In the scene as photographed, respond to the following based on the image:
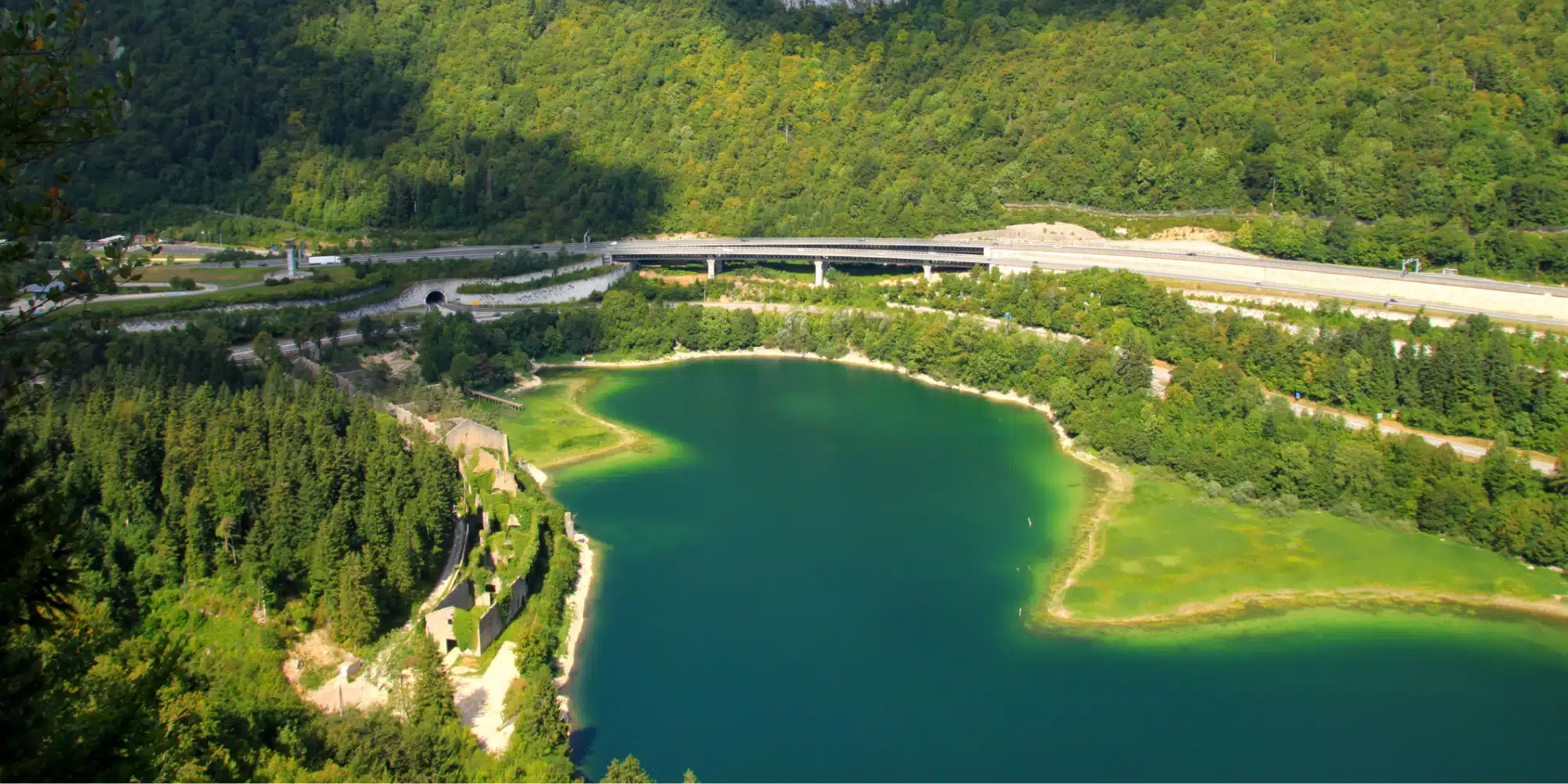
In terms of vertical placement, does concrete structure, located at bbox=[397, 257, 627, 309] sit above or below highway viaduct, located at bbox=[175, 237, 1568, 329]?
below

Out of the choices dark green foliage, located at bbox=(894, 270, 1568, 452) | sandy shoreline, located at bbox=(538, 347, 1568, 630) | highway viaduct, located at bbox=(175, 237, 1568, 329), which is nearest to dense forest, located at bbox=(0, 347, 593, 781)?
sandy shoreline, located at bbox=(538, 347, 1568, 630)

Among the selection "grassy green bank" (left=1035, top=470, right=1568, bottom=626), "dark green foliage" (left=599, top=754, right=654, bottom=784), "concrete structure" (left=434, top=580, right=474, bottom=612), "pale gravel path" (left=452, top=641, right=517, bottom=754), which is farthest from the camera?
"grassy green bank" (left=1035, top=470, right=1568, bottom=626)

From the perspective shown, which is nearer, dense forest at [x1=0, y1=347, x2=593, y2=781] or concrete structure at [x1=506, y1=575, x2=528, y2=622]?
dense forest at [x1=0, y1=347, x2=593, y2=781]

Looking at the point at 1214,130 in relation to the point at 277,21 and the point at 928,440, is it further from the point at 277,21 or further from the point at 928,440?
the point at 277,21

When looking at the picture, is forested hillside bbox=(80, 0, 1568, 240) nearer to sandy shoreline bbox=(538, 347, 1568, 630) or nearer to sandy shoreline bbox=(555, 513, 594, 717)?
sandy shoreline bbox=(538, 347, 1568, 630)

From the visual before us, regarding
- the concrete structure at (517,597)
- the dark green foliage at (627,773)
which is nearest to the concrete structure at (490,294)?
the concrete structure at (517,597)

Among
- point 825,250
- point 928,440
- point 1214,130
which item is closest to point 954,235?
point 825,250

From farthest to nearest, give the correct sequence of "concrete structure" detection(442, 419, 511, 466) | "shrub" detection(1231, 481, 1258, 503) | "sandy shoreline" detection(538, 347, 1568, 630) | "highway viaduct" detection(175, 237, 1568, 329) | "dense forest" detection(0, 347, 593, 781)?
"highway viaduct" detection(175, 237, 1568, 329) < "concrete structure" detection(442, 419, 511, 466) < "shrub" detection(1231, 481, 1258, 503) < "sandy shoreline" detection(538, 347, 1568, 630) < "dense forest" detection(0, 347, 593, 781)

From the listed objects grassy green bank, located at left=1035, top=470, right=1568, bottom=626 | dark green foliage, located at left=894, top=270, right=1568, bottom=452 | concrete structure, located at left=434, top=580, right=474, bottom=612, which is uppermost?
dark green foliage, located at left=894, top=270, right=1568, bottom=452
